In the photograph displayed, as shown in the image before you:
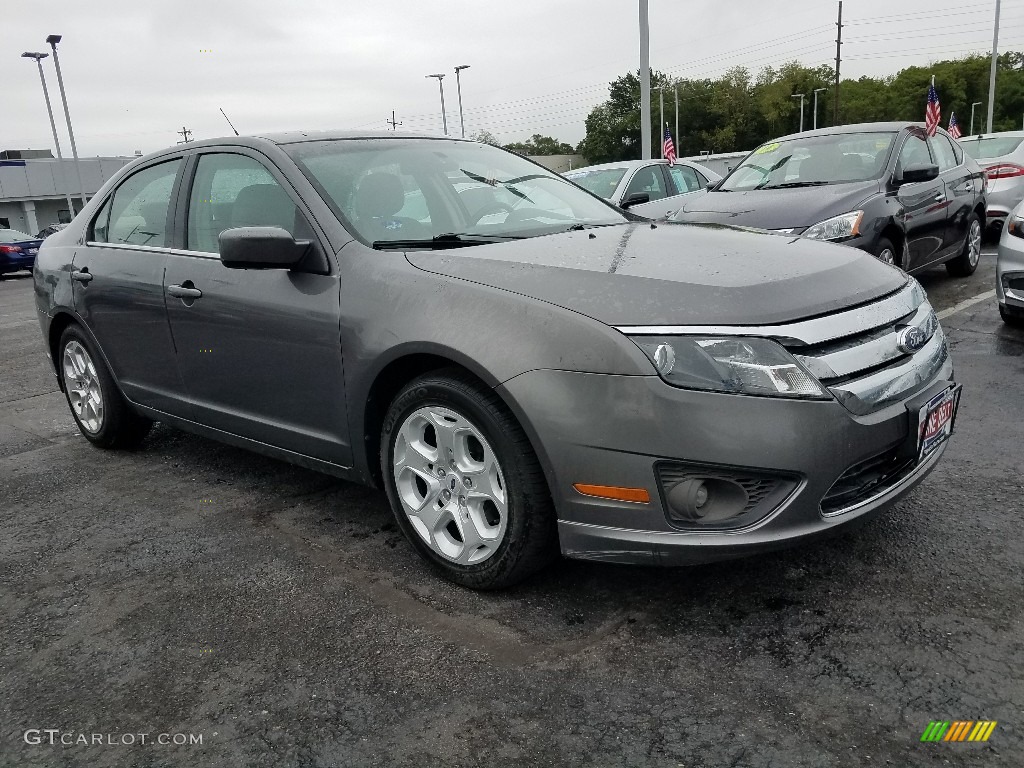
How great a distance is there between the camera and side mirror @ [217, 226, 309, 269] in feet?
9.93

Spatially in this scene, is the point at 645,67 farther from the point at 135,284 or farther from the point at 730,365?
the point at 730,365

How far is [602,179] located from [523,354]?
7989 mm

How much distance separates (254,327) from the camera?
3.36 metres

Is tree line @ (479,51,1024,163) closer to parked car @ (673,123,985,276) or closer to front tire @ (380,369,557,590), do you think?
parked car @ (673,123,985,276)

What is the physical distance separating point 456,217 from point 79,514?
86.0 inches

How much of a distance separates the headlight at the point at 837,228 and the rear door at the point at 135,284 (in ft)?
14.2

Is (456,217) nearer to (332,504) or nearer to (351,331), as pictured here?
(351,331)

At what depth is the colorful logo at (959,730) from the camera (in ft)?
6.54

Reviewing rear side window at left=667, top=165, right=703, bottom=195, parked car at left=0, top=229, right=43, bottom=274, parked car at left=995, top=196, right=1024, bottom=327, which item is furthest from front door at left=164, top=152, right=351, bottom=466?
parked car at left=0, top=229, right=43, bottom=274

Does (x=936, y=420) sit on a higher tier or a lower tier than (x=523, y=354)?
lower

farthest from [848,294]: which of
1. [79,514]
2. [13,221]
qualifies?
[13,221]

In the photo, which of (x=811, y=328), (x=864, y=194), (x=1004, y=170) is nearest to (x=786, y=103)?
(x=1004, y=170)

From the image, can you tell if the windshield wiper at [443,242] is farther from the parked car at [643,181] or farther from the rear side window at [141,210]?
the parked car at [643,181]

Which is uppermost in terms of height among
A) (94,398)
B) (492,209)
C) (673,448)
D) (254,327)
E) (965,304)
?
(492,209)
